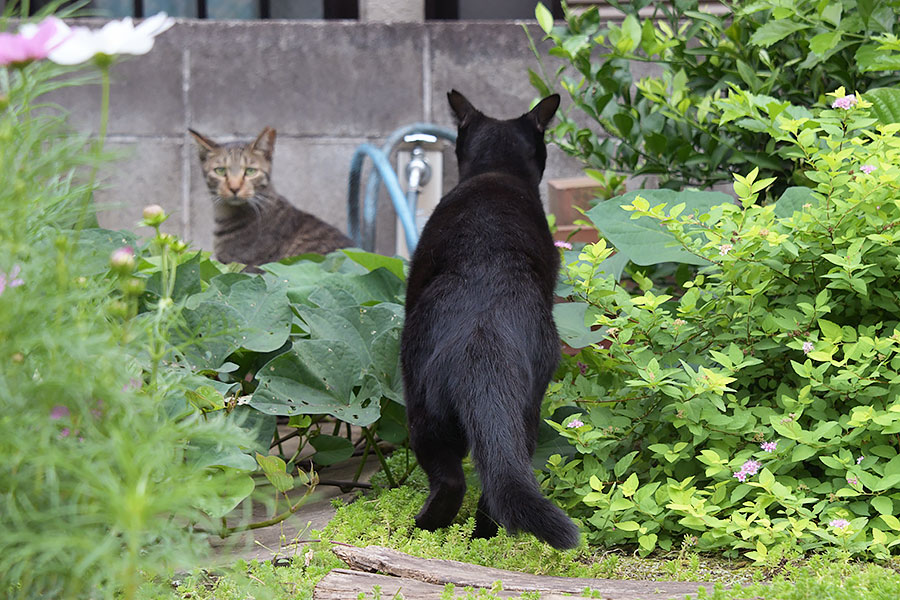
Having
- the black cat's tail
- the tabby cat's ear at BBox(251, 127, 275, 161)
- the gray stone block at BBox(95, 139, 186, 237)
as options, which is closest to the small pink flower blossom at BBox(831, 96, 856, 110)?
the black cat's tail

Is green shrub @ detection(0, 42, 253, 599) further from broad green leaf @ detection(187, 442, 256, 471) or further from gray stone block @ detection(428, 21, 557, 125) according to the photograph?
gray stone block @ detection(428, 21, 557, 125)

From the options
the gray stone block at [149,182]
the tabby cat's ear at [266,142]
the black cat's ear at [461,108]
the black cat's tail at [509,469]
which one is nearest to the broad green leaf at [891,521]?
the black cat's tail at [509,469]

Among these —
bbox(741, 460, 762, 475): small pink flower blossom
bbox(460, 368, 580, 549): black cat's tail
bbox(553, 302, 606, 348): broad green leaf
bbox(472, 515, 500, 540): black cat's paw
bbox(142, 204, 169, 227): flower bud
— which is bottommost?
bbox(472, 515, 500, 540): black cat's paw

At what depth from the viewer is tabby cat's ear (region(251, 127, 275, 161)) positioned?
4734 mm

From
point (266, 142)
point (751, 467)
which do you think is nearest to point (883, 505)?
point (751, 467)

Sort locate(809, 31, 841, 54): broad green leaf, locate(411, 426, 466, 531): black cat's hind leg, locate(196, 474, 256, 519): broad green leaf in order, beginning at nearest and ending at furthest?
locate(196, 474, 256, 519): broad green leaf, locate(411, 426, 466, 531): black cat's hind leg, locate(809, 31, 841, 54): broad green leaf

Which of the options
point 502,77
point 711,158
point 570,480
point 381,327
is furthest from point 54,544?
point 502,77

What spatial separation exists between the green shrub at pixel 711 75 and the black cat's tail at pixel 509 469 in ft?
4.10

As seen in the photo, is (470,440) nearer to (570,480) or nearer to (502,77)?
(570,480)

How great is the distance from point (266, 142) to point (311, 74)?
595 mm

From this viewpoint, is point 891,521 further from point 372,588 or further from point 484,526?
point 372,588

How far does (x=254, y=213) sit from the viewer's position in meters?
4.99

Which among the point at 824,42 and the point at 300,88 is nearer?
the point at 824,42

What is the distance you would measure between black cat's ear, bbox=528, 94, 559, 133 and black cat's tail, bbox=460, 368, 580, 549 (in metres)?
1.12
